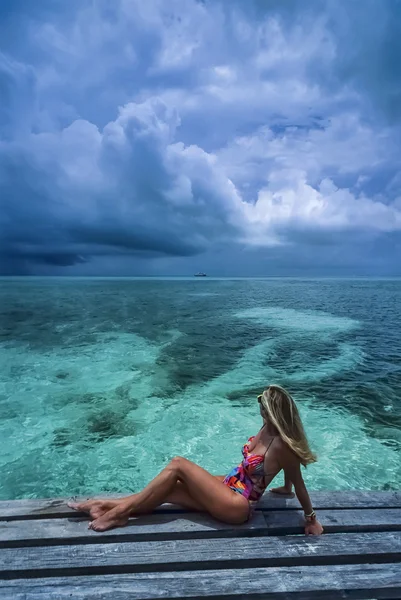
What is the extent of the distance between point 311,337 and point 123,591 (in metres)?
16.7

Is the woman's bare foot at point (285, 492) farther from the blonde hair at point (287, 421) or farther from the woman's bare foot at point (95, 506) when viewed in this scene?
the woman's bare foot at point (95, 506)

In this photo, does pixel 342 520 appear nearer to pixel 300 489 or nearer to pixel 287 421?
pixel 300 489

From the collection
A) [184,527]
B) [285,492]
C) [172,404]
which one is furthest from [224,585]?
[172,404]

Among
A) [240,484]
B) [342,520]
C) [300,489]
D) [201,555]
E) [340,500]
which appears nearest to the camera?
[201,555]

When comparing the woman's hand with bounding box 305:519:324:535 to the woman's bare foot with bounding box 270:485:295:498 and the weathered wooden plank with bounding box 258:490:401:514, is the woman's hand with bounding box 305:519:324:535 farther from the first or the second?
the woman's bare foot with bounding box 270:485:295:498

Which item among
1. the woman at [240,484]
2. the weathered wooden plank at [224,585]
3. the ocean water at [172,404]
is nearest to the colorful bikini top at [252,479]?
the woman at [240,484]

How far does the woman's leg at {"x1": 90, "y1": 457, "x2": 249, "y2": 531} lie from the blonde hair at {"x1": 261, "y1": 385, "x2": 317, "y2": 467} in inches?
24.5

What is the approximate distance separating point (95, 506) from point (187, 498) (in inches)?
31.0

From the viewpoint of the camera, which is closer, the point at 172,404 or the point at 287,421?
the point at 287,421

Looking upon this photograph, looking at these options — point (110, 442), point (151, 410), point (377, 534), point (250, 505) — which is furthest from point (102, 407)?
point (377, 534)

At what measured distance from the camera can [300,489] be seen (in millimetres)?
2943

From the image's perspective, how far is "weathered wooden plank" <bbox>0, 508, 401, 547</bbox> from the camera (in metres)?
2.88

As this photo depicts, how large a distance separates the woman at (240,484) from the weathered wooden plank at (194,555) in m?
0.19

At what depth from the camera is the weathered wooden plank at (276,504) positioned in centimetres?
313
